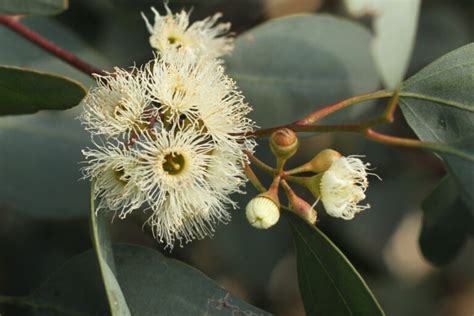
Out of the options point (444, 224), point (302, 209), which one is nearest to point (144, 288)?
point (302, 209)

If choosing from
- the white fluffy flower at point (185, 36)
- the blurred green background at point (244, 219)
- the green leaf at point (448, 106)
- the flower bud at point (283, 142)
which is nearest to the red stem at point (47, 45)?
the white fluffy flower at point (185, 36)

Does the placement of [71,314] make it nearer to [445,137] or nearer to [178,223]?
[178,223]

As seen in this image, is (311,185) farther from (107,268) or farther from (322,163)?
(107,268)

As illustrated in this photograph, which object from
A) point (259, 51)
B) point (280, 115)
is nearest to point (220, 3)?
point (259, 51)

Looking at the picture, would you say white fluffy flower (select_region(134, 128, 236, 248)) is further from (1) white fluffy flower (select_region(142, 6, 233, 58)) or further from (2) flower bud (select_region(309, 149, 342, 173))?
(1) white fluffy flower (select_region(142, 6, 233, 58))

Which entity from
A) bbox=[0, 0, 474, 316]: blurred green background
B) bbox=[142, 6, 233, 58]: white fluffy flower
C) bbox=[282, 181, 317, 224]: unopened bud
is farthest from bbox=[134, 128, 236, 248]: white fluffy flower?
bbox=[0, 0, 474, 316]: blurred green background
